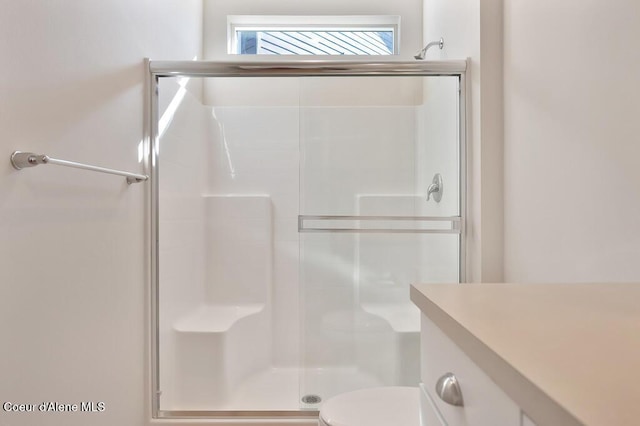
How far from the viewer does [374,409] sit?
1120 mm

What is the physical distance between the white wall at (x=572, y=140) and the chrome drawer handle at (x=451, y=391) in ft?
2.04

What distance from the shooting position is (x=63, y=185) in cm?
111

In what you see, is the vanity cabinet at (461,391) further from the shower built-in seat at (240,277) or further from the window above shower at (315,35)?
the window above shower at (315,35)

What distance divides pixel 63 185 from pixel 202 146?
129cm

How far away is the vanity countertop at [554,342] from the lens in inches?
12.3

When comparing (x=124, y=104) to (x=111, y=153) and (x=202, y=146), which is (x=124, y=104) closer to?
(x=111, y=153)

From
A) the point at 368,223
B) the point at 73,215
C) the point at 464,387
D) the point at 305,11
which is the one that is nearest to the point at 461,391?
the point at 464,387

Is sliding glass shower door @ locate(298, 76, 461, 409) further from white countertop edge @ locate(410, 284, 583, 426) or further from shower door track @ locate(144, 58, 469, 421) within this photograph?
white countertop edge @ locate(410, 284, 583, 426)

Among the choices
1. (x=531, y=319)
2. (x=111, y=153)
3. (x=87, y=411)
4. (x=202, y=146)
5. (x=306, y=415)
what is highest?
(x=202, y=146)

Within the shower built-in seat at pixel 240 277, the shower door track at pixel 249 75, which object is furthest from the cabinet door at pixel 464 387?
the shower built-in seat at pixel 240 277

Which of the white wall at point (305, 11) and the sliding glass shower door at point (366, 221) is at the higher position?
the white wall at point (305, 11)

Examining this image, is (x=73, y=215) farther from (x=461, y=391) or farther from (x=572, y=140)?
(x=572, y=140)

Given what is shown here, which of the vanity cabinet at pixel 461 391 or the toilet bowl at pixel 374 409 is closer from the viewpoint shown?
the vanity cabinet at pixel 461 391

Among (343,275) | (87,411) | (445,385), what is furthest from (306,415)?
(445,385)
